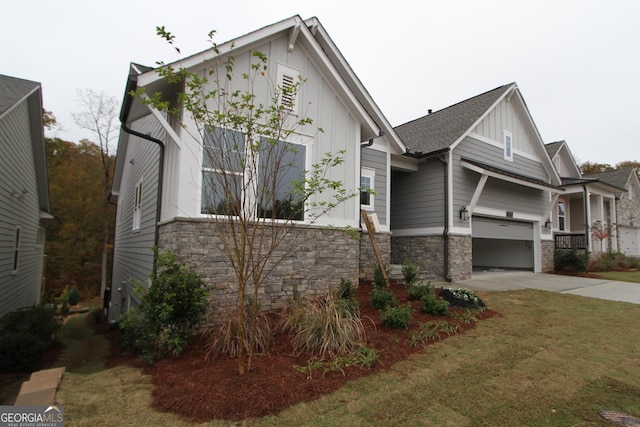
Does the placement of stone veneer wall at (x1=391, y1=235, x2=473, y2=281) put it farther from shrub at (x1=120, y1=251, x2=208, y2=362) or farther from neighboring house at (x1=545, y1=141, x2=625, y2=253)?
shrub at (x1=120, y1=251, x2=208, y2=362)

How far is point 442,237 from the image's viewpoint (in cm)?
1126

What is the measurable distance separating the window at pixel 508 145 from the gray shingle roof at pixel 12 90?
1545cm

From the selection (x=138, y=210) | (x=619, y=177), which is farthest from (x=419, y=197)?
(x=619, y=177)

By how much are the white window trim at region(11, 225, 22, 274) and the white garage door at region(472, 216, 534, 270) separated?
14.7 metres

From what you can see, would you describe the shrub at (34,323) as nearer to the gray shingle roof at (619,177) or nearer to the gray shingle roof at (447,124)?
the gray shingle roof at (447,124)

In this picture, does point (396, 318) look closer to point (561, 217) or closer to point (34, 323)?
point (34, 323)

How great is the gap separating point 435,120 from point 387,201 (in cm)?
583

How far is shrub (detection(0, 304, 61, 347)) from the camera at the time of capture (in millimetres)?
7215

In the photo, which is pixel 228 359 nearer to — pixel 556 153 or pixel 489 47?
pixel 489 47

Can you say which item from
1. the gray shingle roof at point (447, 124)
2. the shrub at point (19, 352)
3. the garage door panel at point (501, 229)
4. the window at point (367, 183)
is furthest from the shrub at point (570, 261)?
the shrub at point (19, 352)

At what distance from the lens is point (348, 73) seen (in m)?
8.87

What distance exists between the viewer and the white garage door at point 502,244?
1280 centimetres

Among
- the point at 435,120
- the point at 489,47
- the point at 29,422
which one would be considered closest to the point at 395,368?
the point at 29,422

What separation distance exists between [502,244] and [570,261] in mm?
2708
